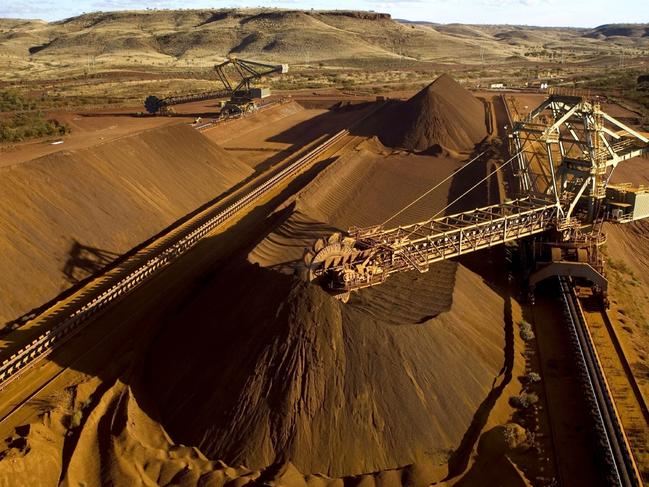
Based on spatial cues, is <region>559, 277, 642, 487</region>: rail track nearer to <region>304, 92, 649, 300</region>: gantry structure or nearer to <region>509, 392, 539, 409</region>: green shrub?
<region>509, 392, 539, 409</region>: green shrub

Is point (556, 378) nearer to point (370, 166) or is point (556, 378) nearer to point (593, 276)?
point (593, 276)

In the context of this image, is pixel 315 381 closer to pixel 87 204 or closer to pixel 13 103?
pixel 87 204

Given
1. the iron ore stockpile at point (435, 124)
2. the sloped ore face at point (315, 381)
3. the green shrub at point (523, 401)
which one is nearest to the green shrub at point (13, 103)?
the iron ore stockpile at point (435, 124)

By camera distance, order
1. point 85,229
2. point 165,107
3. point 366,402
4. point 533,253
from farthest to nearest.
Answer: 1. point 165,107
2. point 85,229
3. point 533,253
4. point 366,402

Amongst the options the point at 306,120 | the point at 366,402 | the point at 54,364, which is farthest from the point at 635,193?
the point at 306,120

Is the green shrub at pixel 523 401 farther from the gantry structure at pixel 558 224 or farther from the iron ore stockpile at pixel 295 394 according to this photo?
the gantry structure at pixel 558 224

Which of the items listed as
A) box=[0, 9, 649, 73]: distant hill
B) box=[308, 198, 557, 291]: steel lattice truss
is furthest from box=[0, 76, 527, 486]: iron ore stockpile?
box=[0, 9, 649, 73]: distant hill

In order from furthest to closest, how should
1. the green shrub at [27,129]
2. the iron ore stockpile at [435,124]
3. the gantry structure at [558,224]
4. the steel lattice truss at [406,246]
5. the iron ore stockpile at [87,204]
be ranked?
the iron ore stockpile at [435,124], the green shrub at [27,129], the iron ore stockpile at [87,204], the gantry structure at [558,224], the steel lattice truss at [406,246]
